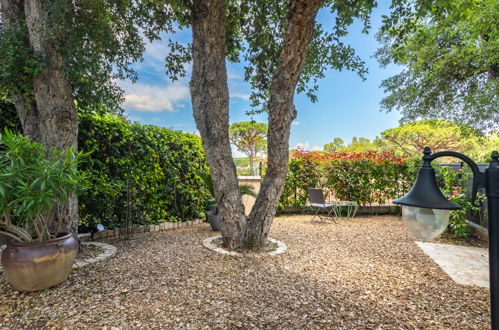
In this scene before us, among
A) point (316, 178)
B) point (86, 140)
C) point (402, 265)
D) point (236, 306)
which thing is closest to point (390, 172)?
point (316, 178)

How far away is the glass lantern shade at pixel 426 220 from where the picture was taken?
119 centimetres

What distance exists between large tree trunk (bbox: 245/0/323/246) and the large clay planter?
7.50ft

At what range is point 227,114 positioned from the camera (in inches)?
151

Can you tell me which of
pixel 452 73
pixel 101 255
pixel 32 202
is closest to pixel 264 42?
pixel 32 202

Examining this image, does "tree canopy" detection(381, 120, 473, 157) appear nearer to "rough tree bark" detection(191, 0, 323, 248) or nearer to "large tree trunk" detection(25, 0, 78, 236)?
"rough tree bark" detection(191, 0, 323, 248)

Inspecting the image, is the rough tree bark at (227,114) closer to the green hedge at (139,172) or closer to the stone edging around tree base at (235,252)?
the stone edging around tree base at (235,252)

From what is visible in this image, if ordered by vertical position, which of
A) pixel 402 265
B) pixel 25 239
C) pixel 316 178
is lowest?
pixel 402 265

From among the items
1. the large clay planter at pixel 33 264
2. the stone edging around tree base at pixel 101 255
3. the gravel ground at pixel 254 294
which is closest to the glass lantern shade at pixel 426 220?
the gravel ground at pixel 254 294

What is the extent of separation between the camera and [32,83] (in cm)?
341

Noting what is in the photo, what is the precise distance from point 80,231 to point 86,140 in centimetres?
153

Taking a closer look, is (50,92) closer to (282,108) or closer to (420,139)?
(282,108)

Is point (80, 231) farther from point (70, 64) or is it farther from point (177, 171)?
point (70, 64)

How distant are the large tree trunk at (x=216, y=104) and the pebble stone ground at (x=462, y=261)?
2721 mm

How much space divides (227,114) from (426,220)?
3.03 m
